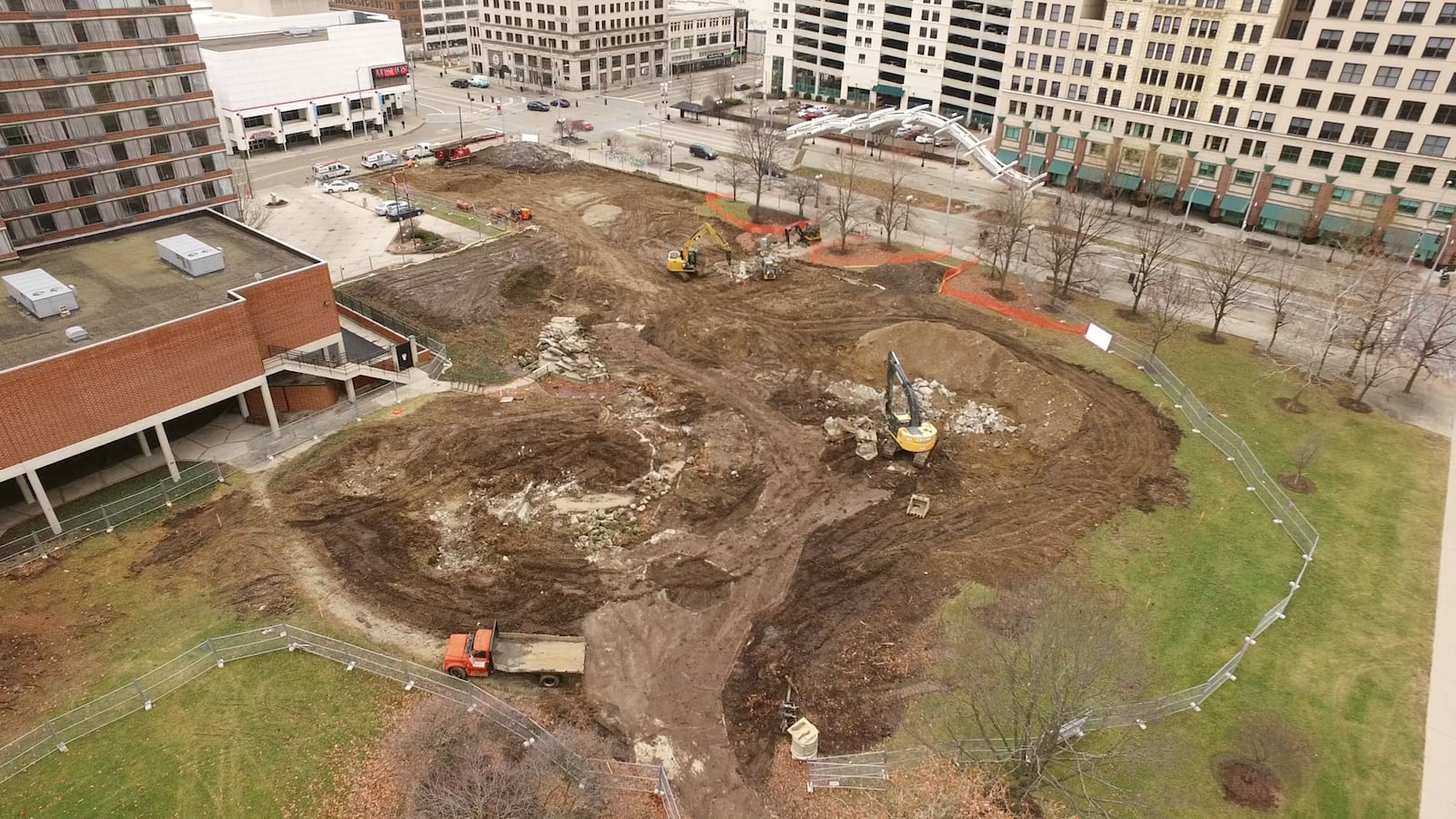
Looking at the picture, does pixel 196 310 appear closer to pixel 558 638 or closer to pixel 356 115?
pixel 558 638

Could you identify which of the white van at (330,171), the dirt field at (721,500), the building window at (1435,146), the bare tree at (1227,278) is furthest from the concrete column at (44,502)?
the building window at (1435,146)

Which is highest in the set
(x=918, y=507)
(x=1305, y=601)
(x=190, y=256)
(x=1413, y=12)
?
(x=1413, y=12)

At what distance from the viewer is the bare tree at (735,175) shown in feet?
268

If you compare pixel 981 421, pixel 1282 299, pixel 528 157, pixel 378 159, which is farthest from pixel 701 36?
pixel 981 421

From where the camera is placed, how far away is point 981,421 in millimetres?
46594

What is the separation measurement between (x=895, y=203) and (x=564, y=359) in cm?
3994

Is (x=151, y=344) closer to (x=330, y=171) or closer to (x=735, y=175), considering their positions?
(x=330, y=171)

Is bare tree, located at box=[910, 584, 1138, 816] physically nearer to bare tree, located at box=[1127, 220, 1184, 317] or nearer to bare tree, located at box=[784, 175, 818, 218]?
bare tree, located at box=[1127, 220, 1184, 317]

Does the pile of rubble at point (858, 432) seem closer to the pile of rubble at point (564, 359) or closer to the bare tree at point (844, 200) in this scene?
the pile of rubble at point (564, 359)

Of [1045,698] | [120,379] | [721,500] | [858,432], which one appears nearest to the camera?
[1045,698]

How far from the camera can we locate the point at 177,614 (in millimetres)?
31656

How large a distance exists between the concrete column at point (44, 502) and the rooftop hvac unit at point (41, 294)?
802cm

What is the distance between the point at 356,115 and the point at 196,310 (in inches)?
2900

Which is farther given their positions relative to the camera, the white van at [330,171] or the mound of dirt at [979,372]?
the white van at [330,171]
